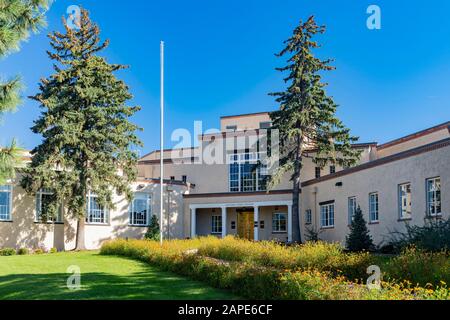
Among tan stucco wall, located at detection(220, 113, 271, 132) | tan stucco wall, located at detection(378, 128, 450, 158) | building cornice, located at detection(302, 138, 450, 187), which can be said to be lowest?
building cornice, located at detection(302, 138, 450, 187)

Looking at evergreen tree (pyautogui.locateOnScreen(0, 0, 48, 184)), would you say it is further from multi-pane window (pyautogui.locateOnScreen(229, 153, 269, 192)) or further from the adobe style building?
multi-pane window (pyautogui.locateOnScreen(229, 153, 269, 192))

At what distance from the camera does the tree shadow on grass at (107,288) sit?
10.9 metres

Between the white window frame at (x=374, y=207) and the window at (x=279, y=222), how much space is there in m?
11.4

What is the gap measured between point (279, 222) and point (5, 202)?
16.9 m

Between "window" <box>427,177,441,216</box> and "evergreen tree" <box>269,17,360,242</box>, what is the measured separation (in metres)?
10.5

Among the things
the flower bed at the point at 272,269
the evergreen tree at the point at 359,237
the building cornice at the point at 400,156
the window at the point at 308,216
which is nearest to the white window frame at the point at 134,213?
the window at the point at 308,216

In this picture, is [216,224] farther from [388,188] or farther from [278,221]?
[388,188]

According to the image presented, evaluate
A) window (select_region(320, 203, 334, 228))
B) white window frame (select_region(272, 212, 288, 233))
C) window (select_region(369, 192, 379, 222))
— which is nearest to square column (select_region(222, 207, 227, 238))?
white window frame (select_region(272, 212, 288, 233))

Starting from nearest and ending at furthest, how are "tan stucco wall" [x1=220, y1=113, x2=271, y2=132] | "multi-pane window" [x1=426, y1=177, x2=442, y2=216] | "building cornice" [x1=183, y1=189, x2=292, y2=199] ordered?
"multi-pane window" [x1=426, y1=177, x2=442, y2=216], "building cornice" [x1=183, y1=189, x2=292, y2=199], "tan stucco wall" [x1=220, y1=113, x2=271, y2=132]

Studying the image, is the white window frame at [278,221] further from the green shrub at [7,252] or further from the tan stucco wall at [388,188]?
the green shrub at [7,252]

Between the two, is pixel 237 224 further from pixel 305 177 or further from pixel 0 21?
pixel 0 21

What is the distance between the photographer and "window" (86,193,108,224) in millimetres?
29312

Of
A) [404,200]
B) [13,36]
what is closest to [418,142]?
[404,200]

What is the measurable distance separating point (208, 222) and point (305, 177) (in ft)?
25.4
